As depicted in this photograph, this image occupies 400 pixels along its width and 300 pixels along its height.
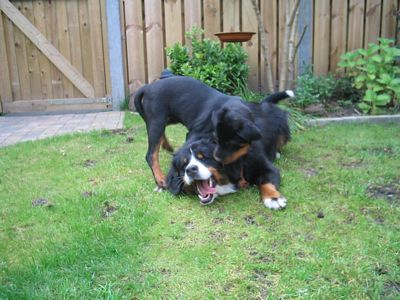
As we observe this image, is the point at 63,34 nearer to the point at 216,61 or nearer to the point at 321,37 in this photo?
the point at 216,61

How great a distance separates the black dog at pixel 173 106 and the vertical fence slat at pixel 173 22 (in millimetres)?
3173

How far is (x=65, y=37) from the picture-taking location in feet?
22.2

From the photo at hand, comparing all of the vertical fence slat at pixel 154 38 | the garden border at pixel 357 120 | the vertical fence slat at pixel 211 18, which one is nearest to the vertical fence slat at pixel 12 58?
the vertical fence slat at pixel 154 38

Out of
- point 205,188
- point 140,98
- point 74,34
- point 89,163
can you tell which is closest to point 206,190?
point 205,188

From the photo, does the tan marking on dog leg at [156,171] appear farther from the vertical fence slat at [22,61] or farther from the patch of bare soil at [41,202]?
the vertical fence slat at [22,61]

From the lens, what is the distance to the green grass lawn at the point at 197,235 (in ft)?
6.31

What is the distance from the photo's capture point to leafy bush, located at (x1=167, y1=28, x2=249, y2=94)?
19.0 feet

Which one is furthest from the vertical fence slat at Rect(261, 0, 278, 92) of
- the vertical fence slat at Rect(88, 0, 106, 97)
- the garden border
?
the vertical fence slat at Rect(88, 0, 106, 97)

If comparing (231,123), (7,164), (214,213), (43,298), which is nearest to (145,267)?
(43,298)

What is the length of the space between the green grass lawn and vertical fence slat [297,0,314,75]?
120 inches

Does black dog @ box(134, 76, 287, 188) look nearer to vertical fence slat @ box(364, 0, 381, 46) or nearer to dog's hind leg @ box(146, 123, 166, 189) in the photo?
dog's hind leg @ box(146, 123, 166, 189)

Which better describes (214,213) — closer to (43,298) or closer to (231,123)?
(231,123)

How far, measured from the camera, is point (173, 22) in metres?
6.50

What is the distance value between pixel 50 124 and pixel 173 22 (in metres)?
2.35
